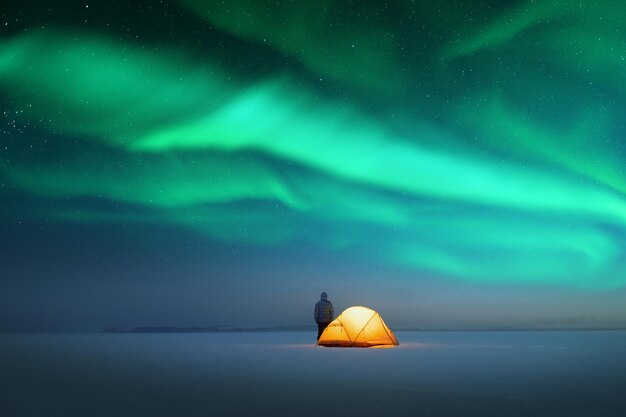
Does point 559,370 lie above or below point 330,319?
below

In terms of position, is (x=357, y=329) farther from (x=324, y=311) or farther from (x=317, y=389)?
(x=317, y=389)

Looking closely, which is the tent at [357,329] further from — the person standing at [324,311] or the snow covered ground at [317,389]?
the snow covered ground at [317,389]

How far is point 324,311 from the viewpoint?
33219 mm

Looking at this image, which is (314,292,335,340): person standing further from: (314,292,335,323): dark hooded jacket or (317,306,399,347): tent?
(317,306,399,347): tent

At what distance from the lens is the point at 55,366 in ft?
73.3

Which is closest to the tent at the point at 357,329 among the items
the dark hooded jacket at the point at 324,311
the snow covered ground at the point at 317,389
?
the dark hooded jacket at the point at 324,311

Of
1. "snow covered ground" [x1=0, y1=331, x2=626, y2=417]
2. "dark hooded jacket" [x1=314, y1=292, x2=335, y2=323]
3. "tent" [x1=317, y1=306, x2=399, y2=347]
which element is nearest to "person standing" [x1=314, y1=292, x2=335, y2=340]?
"dark hooded jacket" [x1=314, y1=292, x2=335, y2=323]

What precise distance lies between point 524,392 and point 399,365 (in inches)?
294

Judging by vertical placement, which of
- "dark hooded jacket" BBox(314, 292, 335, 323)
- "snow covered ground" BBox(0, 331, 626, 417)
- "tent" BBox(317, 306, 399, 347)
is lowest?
"snow covered ground" BBox(0, 331, 626, 417)

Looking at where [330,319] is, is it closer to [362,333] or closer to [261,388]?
[362,333]

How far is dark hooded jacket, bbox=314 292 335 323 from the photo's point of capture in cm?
3319

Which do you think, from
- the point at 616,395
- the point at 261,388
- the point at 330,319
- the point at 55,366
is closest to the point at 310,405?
the point at 261,388

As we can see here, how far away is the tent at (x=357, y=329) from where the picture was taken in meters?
31.1

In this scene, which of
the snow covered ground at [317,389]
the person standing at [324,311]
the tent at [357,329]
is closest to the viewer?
the snow covered ground at [317,389]
